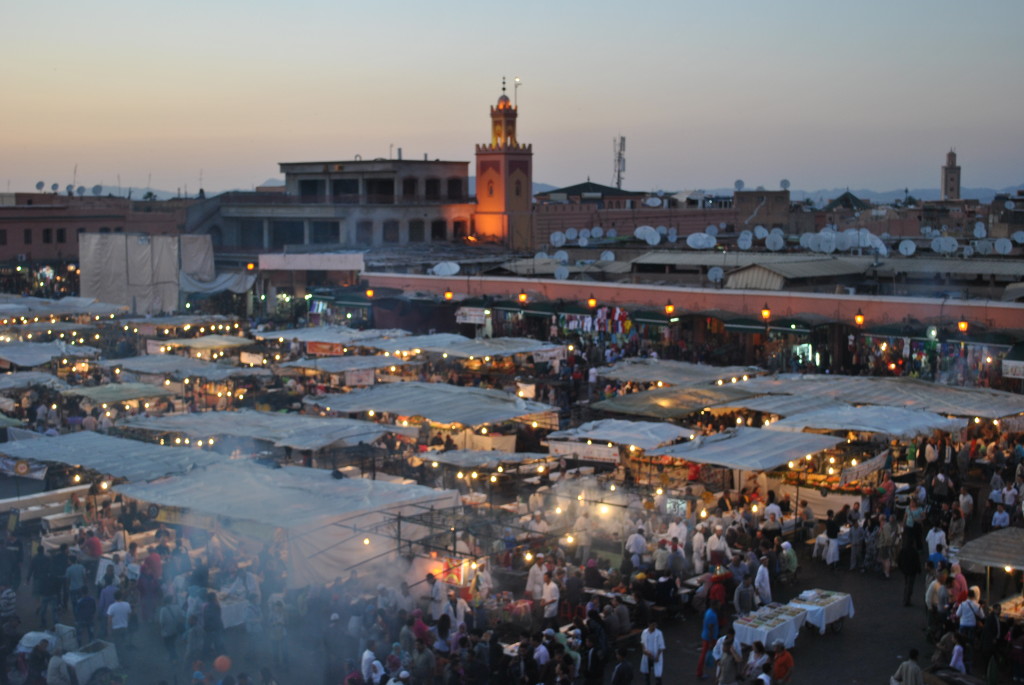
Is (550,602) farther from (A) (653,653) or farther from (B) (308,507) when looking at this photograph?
(B) (308,507)

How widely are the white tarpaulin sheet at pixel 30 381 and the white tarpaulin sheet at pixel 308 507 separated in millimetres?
9280

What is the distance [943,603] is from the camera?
1204 cm

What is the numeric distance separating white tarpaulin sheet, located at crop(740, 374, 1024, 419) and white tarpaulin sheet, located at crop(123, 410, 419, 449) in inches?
268

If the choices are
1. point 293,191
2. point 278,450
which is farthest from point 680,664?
point 293,191

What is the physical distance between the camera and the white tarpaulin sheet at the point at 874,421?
1708cm

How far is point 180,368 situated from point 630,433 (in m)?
10.9

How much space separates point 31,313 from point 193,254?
1136 cm

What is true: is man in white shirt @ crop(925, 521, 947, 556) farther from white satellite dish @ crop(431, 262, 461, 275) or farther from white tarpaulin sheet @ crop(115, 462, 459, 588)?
white satellite dish @ crop(431, 262, 461, 275)

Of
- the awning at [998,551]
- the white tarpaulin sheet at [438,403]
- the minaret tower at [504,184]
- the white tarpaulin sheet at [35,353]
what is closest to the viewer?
the awning at [998,551]

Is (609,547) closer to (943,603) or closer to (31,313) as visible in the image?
(943,603)

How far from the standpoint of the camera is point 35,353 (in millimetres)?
25656

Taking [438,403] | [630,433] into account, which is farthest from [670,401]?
[438,403]

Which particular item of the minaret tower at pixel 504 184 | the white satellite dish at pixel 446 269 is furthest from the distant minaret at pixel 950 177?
the white satellite dish at pixel 446 269

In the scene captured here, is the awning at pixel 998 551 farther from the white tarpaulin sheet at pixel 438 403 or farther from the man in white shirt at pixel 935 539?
the white tarpaulin sheet at pixel 438 403
